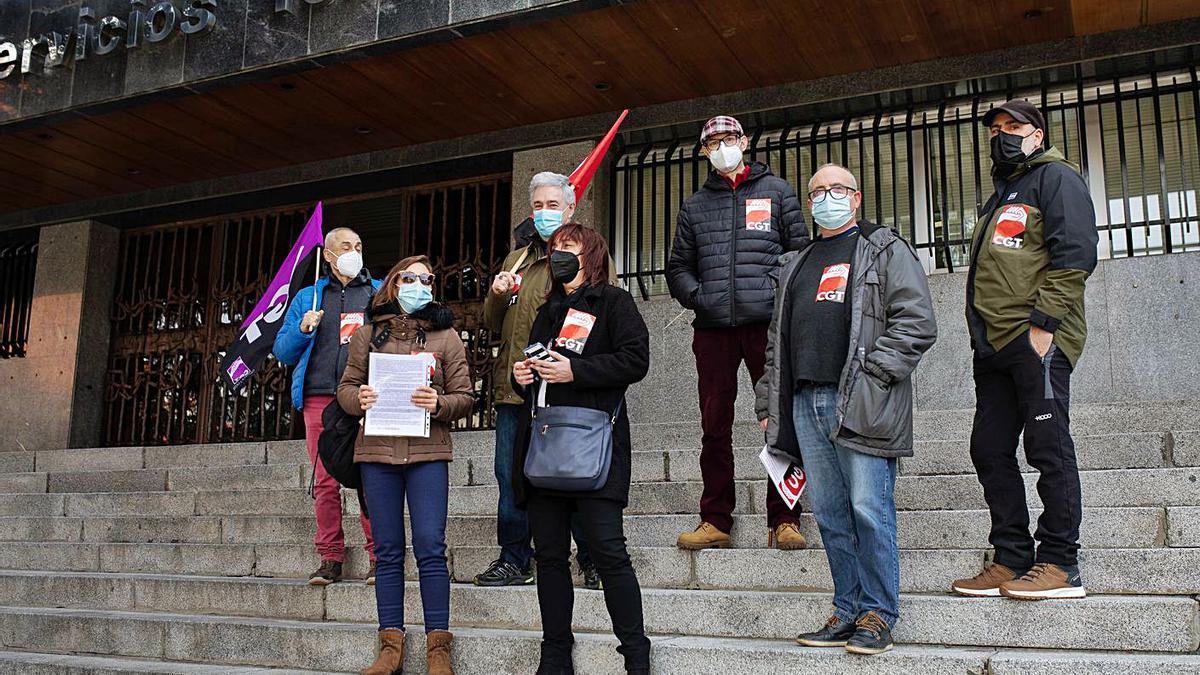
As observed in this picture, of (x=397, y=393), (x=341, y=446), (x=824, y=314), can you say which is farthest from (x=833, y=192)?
(x=341, y=446)

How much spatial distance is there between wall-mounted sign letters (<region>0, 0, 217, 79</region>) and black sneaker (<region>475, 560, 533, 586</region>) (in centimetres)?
521

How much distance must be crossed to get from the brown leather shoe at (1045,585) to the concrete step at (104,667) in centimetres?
308

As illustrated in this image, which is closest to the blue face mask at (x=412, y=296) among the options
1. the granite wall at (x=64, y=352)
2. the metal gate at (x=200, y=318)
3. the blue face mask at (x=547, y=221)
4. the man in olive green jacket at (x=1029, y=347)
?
the blue face mask at (x=547, y=221)

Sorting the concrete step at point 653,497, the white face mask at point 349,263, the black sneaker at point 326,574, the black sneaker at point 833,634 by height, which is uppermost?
the white face mask at point 349,263

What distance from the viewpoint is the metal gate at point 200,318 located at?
10695mm

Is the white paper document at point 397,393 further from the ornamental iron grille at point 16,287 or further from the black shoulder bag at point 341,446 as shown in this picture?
the ornamental iron grille at point 16,287

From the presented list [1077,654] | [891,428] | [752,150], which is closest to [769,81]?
[752,150]

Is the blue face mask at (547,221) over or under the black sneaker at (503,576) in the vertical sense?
over

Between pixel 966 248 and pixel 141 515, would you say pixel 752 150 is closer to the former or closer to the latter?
pixel 966 248

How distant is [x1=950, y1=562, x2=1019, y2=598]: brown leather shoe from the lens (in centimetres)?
434

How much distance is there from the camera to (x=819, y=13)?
736 centimetres

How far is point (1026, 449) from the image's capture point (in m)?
4.29

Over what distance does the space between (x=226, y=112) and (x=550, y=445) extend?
606 centimetres

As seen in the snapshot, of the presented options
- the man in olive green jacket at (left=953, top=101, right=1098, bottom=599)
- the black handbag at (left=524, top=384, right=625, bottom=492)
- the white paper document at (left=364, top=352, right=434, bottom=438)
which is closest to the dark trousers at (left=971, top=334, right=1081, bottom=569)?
the man in olive green jacket at (left=953, top=101, right=1098, bottom=599)
